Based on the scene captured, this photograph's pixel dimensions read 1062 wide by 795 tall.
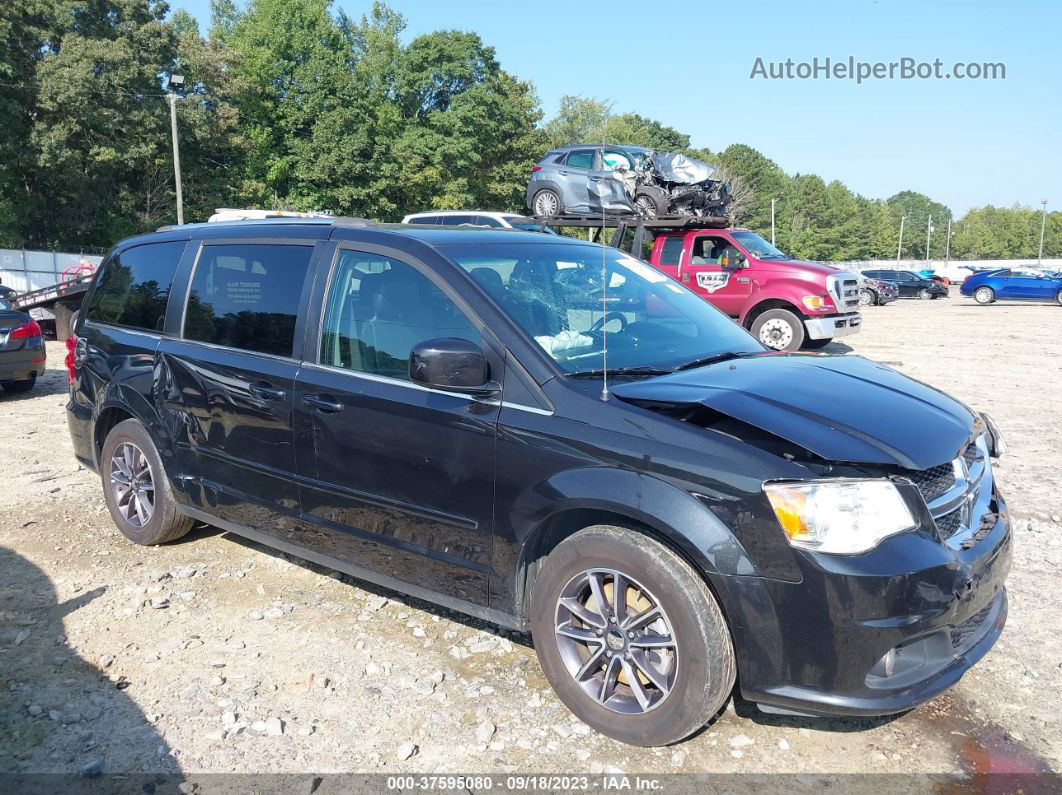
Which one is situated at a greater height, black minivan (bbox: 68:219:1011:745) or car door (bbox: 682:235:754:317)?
car door (bbox: 682:235:754:317)

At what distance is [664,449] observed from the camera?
282 centimetres

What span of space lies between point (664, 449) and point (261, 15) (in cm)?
5843

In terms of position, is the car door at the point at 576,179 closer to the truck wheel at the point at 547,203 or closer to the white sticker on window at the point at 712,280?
the truck wheel at the point at 547,203

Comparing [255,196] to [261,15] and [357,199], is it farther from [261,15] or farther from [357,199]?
[261,15]

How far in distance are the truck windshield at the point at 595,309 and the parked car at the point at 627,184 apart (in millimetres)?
10363

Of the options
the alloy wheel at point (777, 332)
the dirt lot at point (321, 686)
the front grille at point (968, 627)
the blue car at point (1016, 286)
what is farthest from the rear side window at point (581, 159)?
the blue car at point (1016, 286)

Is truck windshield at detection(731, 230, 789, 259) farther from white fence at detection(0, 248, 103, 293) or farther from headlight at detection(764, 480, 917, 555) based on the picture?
white fence at detection(0, 248, 103, 293)

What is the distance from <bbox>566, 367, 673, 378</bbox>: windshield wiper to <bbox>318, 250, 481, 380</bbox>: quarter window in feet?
1.64

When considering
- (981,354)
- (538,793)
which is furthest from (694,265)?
(538,793)

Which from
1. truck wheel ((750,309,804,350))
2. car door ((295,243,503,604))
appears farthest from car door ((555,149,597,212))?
car door ((295,243,503,604))

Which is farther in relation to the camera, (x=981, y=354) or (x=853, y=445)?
(x=981, y=354)

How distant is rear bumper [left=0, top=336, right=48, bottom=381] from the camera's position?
1002 centimetres

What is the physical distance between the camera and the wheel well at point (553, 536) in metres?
2.93

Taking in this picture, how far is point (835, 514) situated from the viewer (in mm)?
2605
